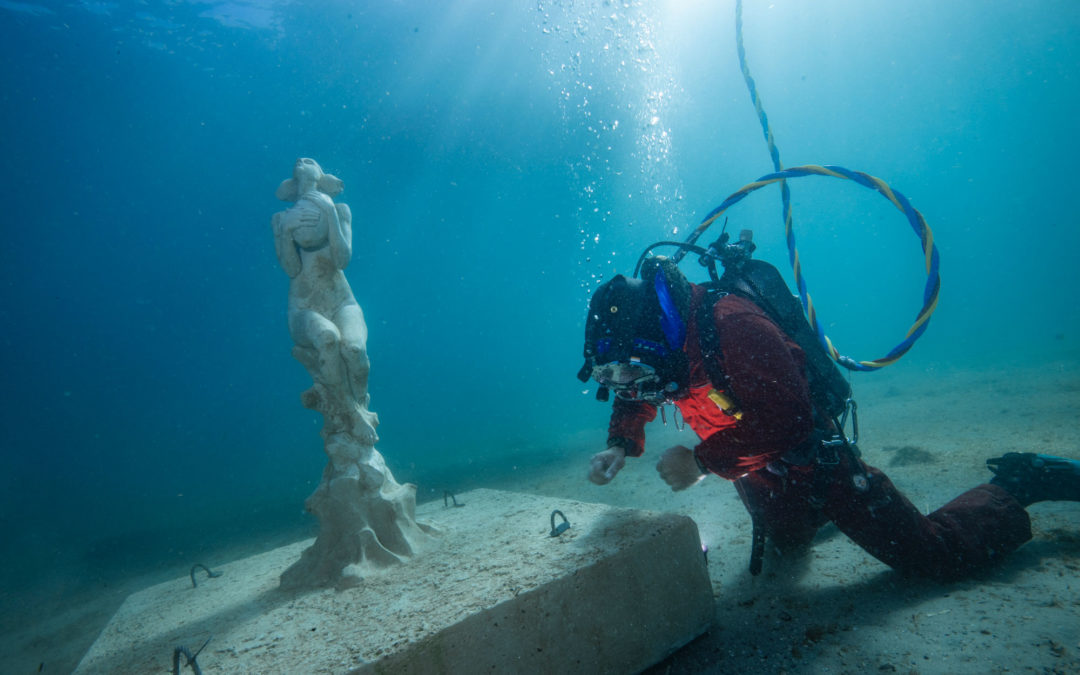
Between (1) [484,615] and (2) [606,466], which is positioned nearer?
(1) [484,615]

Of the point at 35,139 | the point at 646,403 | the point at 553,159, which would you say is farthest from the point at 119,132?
the point at 646,403

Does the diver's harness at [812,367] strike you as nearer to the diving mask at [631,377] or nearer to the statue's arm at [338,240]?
the diving mask at [631,377]

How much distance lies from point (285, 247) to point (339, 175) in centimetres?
3166

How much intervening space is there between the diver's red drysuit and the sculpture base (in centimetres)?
68

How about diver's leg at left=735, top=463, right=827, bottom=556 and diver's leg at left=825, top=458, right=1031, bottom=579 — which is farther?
diver's leg at left=735, top=463, right=827, bottom=556

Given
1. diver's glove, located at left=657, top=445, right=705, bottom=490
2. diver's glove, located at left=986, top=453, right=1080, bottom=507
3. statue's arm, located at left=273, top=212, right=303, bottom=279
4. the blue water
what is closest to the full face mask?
diver's glove, located at left=657, top=445, right=705, bottom=490

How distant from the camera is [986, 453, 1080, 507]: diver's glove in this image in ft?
9.09

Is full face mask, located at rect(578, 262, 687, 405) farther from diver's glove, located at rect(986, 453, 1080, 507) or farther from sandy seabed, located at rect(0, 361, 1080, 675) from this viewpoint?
diver's glove, located at rect(986, 453, 1080, 507)

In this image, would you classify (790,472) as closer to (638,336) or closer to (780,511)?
(780,511)

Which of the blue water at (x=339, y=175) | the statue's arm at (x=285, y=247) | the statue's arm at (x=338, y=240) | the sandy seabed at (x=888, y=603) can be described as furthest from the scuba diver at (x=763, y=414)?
the blue water at (x=339, y=175)

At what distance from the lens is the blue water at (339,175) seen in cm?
1864

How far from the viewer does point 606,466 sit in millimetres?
2611

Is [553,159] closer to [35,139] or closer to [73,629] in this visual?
[35,139]

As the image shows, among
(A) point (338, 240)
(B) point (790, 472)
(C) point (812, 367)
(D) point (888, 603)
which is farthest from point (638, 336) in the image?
(A) point (338, 240)
